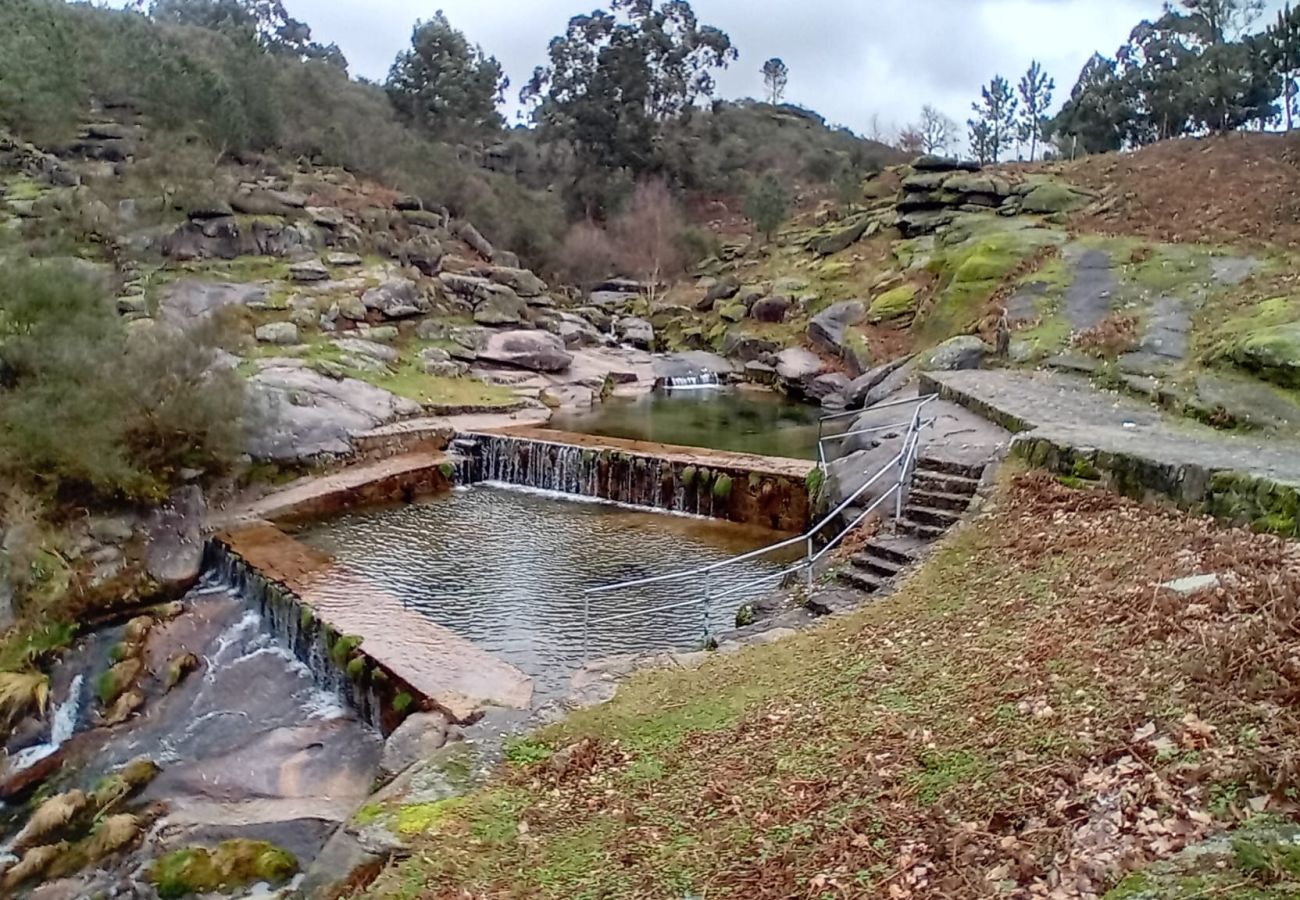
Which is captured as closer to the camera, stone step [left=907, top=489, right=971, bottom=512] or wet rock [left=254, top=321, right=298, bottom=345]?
stone step [left=907, top=489, right=971, bottom=512]

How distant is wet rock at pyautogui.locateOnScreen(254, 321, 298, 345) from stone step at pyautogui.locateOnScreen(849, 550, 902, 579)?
53.7ft

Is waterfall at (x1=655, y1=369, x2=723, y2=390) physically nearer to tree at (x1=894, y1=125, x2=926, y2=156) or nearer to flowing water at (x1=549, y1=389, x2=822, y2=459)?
flowing water at (x1=549, y1=389, x2=822, y2=459)

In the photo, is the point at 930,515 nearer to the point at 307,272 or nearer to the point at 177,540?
the point at 177,540

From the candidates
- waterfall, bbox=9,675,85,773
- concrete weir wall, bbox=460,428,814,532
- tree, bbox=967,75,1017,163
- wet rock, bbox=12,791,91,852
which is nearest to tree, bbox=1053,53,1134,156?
tree, bbox=967,75,1017,163

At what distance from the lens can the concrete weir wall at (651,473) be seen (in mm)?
15141

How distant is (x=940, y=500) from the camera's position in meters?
9.80

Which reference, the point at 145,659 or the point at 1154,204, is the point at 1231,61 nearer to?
the point at 1154,204

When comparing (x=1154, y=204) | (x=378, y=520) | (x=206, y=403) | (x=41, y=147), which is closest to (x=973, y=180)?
(x=1154, y=204)

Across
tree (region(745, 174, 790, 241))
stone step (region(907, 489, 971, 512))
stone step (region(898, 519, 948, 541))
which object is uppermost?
tree (region(745, 174, 790, 241))

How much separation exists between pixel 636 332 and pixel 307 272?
1227 cm

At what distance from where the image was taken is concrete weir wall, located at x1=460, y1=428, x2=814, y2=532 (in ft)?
49.7

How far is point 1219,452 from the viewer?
8602 millimetres

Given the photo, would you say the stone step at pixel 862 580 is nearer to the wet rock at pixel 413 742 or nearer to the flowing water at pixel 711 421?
the wet rock at pixel 413 742

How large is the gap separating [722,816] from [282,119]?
35472 mm
